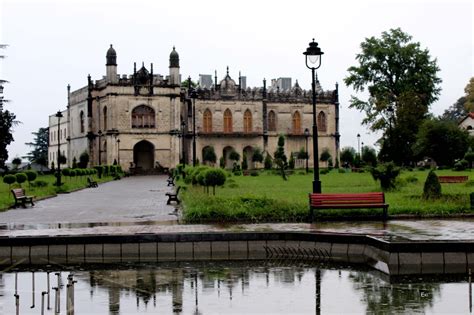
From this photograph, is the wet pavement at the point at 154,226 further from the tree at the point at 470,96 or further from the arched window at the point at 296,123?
the tree at the point at 470,96

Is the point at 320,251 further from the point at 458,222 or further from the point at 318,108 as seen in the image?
the point at 318,108

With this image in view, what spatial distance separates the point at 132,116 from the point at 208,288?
2128 inches

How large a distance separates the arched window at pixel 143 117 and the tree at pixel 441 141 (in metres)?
23.5

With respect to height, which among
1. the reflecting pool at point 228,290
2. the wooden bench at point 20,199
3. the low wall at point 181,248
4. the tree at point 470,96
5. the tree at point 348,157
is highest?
the tree at point 470,96

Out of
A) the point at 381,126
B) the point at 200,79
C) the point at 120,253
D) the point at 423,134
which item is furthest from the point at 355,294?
the point at 200,79

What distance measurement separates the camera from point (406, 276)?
399 inches

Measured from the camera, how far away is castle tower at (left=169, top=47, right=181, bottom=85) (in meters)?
62.6

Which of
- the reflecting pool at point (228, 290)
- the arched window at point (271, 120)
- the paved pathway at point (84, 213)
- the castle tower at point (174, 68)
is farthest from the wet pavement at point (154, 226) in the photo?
the arched window at point (271, 120)

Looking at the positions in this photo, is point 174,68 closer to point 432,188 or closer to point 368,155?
point 368,155

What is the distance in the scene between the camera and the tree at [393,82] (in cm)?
5456

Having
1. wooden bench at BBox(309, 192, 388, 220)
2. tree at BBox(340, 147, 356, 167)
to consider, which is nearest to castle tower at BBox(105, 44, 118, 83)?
tree at BBox(340, 147, 356, 167)

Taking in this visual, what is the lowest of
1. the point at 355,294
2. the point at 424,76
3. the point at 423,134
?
the point at 355,294

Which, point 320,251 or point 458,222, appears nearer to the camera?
point 320,251

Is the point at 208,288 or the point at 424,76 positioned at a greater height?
the point at 424,76
